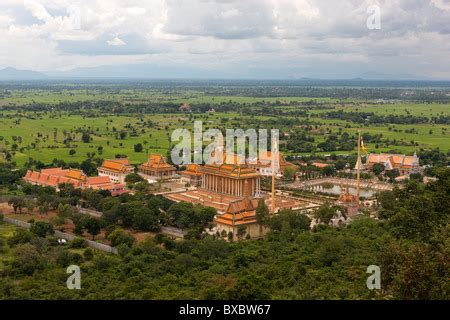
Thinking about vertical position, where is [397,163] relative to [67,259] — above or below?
below

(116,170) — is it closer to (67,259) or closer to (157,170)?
(157,170)

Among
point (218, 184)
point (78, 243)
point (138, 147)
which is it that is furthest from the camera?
point (138, 147)

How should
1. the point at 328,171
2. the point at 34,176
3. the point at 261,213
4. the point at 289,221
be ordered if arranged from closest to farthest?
the point at 289,221, the point at 261,213, the point at 34,176, the point at 328,171

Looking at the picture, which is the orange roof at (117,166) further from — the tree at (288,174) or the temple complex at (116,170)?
the tree at (288,174)

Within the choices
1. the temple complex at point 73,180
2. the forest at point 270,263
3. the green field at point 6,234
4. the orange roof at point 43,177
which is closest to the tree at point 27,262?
the forest at point 270,263

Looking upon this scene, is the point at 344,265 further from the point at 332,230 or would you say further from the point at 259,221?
the point at 259,221

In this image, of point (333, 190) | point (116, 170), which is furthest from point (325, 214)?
point (116, 170)

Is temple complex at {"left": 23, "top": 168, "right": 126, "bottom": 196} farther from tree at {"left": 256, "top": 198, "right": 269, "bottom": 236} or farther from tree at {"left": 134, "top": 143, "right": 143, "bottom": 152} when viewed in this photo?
tree at {"left": 134, "top": 143, "right": 143, "bottom": 152}

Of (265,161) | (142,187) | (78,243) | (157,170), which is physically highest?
(265,161)
